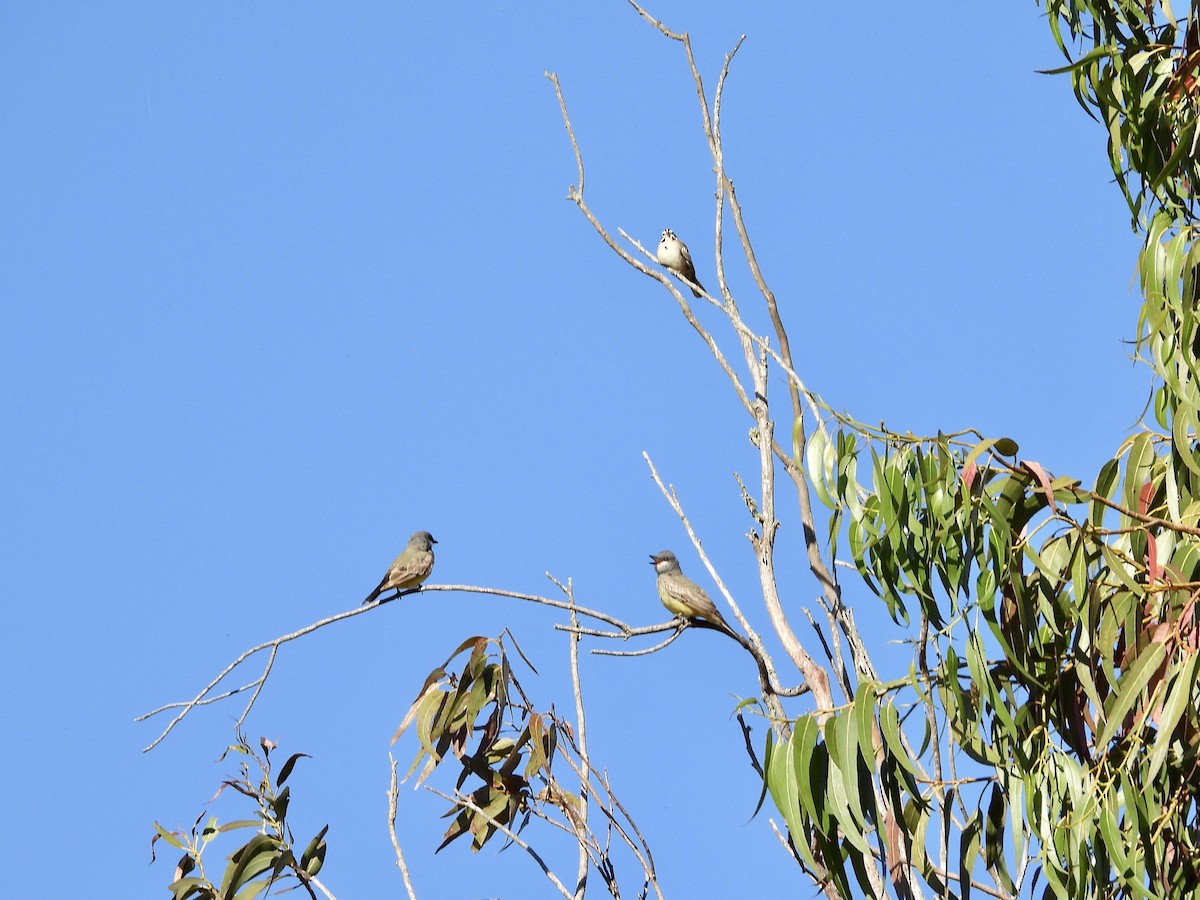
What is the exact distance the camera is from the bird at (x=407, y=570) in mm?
8922

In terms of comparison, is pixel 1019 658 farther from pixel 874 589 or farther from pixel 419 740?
pixel 419 740

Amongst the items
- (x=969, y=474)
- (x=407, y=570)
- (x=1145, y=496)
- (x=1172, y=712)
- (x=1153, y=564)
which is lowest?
(x=1172, y=712)

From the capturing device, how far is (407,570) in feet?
29.6

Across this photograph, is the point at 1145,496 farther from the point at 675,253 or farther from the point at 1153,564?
the point at 675,253

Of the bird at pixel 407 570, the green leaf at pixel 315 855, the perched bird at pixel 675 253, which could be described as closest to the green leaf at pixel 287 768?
the green leaf at pixel 315 855

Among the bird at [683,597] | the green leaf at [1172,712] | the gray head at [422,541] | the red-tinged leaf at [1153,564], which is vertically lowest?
the green leaf at [1172,712]

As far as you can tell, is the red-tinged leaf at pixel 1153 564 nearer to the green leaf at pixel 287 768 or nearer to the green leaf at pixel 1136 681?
the green leaf at pixel 1136 681

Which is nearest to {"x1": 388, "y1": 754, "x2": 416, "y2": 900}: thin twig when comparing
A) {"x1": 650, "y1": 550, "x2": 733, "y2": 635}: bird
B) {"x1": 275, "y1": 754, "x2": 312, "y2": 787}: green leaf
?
{"x1": 275, "y1": 754, "x2": 312, "y2": 787}: green leaf

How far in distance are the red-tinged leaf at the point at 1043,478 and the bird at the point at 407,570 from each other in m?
5.82

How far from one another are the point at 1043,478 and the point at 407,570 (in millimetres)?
6214

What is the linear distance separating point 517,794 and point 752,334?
165cm

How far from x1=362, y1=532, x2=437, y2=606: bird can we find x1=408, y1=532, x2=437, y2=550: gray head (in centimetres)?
17

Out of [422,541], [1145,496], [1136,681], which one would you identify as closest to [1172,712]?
[1136,681]

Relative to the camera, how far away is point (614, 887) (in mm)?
3795
